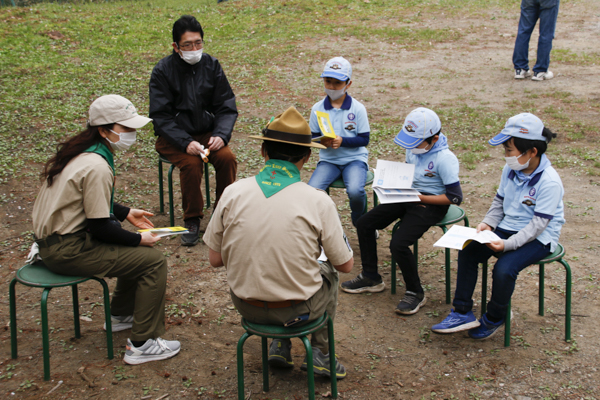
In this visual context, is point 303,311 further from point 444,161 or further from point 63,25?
point 63,25

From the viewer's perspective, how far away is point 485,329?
3699 mm

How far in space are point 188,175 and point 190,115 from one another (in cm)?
67

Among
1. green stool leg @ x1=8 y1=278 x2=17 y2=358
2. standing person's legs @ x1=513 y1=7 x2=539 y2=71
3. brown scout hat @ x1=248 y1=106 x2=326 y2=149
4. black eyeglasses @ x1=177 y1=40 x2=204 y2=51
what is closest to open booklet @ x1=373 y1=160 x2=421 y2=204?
brown scout hat @ x1=248 y1=106 x2=326 y2=149

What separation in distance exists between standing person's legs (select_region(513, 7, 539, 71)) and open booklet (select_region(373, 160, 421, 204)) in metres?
6.61

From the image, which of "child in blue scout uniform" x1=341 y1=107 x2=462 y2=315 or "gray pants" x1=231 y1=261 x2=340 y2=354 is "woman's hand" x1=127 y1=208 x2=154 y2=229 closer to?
"gray pants" x1=231 y1=261 x2=340 y2=354

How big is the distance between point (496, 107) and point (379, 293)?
17.6ft

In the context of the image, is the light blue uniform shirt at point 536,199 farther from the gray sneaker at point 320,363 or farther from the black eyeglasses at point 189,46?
the black eyeglasses at point 189,46

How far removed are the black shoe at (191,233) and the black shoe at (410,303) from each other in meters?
2.13

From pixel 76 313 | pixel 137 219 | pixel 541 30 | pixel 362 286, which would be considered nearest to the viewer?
pixel 76 313

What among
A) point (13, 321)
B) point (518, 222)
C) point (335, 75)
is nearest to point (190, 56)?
point (335, 75)

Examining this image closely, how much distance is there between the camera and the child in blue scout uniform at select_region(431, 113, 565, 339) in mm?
3465

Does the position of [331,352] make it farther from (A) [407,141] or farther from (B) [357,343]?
(A) [407,141]

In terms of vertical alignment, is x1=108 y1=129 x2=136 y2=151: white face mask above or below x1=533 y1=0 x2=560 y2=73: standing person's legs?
below

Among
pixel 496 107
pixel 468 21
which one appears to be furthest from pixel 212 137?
pixel 468 21
